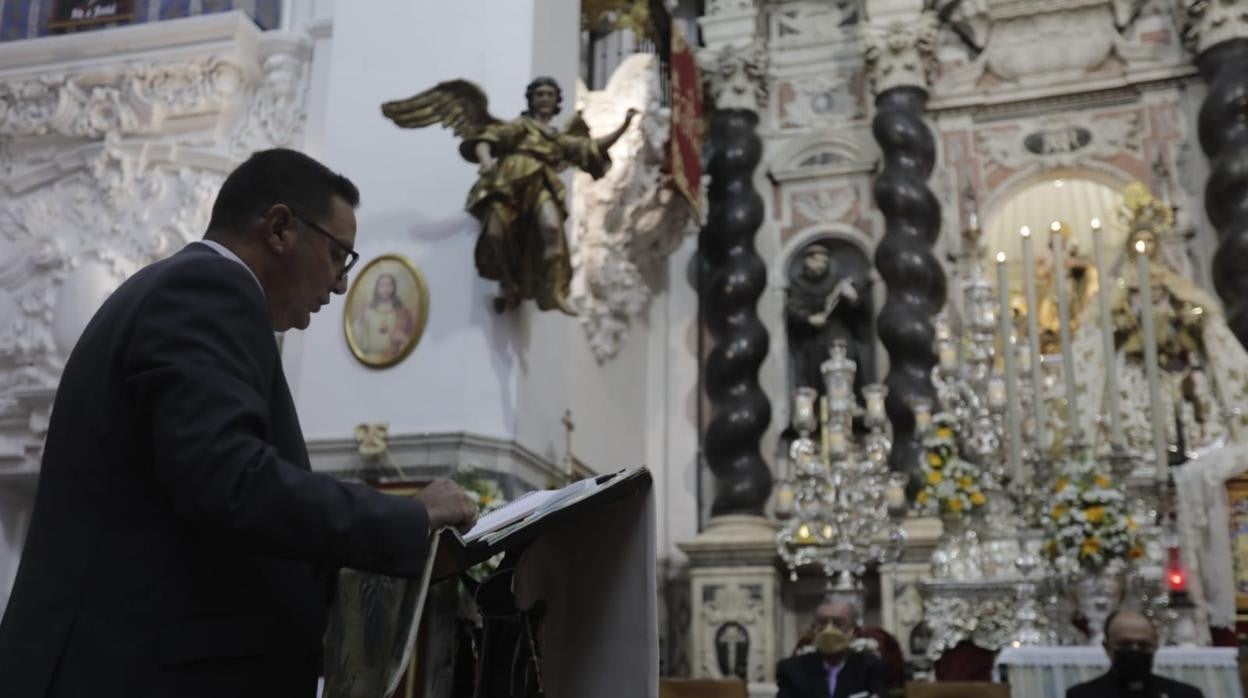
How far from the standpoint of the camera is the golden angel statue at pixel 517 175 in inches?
250

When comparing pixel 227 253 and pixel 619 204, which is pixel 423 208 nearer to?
pixel 619 204

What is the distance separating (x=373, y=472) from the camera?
6.45 meters

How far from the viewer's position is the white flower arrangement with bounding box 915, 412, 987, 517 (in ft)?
21.2

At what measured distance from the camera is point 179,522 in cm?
148

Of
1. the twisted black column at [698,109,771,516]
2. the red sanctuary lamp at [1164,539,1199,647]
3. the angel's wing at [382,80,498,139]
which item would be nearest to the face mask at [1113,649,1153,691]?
the red sanctuary lamp at [1164,539,1199,647]

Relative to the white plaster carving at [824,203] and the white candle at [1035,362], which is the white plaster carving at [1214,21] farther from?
the white candle at [1035,362]

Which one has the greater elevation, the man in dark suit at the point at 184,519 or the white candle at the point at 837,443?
the white candle at the point at 837,443

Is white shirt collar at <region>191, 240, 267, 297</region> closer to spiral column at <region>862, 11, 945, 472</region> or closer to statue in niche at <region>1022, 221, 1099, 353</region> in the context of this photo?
spiral column at <region>862, 11, 945, 472</region>

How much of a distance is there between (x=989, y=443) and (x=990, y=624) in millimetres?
→ 1238

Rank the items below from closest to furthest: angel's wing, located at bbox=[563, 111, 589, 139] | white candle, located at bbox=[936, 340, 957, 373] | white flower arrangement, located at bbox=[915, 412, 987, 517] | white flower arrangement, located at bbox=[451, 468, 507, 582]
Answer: white flower arrangement, located at bbox=[451, 468, 507, 582]
white flower arrangement, located at bbox=[915, 412, 987, 517]
angel's wing, located at bbox=[563, 111, 589, 139]
white candle, located at bbox=[936, 340, 957, 373]

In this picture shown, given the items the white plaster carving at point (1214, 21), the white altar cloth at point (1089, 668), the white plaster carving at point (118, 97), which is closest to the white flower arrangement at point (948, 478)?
the white altar cloth at point (1089, 668)

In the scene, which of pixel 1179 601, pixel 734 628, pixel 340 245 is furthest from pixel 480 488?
pixel 340 245

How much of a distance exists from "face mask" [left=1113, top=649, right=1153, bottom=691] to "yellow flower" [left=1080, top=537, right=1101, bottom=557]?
1.05 meters

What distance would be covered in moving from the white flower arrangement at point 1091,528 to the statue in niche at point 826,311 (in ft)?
12.7
